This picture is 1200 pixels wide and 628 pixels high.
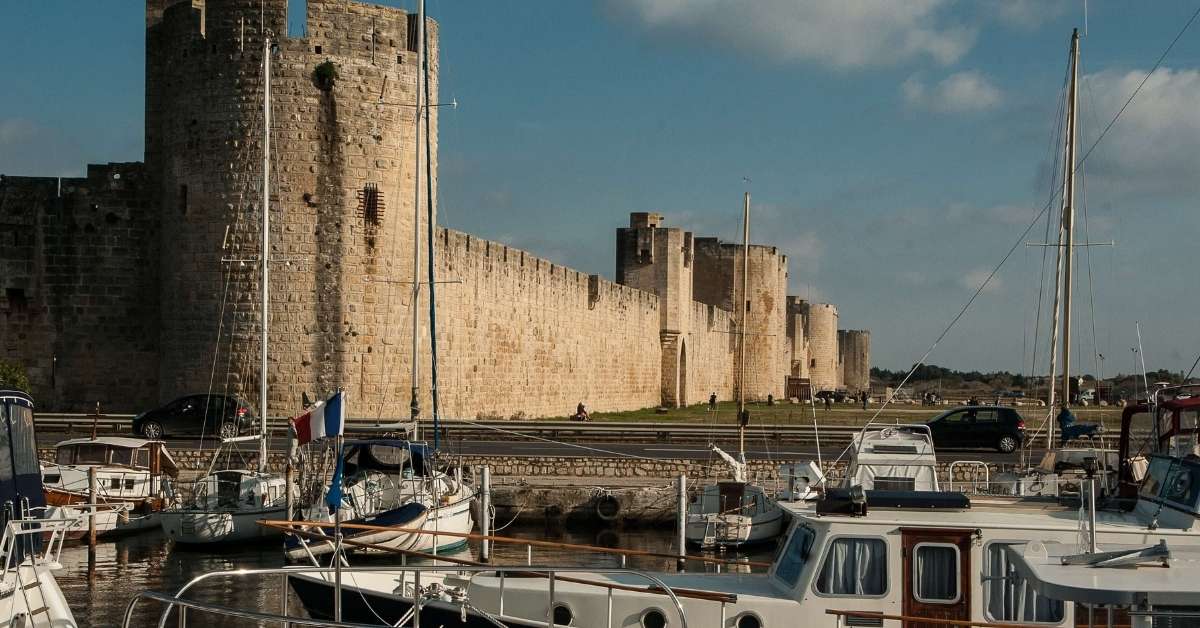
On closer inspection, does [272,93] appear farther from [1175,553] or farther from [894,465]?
[1175,553]

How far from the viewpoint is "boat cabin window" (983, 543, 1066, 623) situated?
31.6 feet

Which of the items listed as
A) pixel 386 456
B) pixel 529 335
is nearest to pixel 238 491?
pixel 386 456

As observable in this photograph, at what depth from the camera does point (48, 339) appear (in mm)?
30562

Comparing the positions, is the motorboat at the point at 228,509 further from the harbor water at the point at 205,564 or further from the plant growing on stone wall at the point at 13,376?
the plant growing on stone wall at the point at 13,376

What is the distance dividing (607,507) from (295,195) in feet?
29.2

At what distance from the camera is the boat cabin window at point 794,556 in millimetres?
10109

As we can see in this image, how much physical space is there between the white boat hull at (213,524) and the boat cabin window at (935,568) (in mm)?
10975

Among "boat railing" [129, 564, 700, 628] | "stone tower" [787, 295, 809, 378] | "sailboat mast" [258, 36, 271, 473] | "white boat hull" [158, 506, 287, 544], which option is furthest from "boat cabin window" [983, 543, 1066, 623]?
"stone tower" [787, 295, 809, 378]

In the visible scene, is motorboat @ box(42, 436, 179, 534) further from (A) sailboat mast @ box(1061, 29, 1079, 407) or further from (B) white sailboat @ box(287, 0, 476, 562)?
(A) sailboat mast @ box(1061, 29, 1079, 407)

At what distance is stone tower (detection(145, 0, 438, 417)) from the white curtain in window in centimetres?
1790

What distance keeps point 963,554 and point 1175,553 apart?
65.7 inches

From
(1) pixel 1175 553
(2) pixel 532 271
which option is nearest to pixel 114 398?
(2) pixel 532 271

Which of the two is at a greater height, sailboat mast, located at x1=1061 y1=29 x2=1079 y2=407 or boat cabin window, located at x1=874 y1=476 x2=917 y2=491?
sailboat mast, located at x1=1061 y1=29 x2=1079 y2=407

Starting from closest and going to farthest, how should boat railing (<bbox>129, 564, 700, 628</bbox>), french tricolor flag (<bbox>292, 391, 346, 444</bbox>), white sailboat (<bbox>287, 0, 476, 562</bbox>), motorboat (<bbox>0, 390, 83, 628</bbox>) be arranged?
boat railing (<bbox>129, 564, 700, 628</bbox>)
motorboat (<bbox>0, 390, 83, 628</bbox>)
french tricolor flag (<bbox>292, 391, 346, 444</bbox>)
white sailboat (<bbox>287, 0, 476, 562</bbox>)
